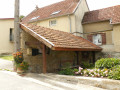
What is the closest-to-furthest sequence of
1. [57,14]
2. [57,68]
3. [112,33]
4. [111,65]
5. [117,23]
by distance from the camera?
1. [111,65]
2. [57,68]
3. [117,23]
4. [112,33]
5. [57,14]

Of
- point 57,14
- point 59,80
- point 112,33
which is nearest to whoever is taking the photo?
point 59,80

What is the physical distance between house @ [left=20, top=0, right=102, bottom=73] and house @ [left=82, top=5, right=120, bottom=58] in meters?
1.04

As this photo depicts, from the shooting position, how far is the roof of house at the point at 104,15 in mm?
13580

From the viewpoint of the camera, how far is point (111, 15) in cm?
1438

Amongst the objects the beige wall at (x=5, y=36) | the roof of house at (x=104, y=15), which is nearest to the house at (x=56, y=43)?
the roof of house at (x=104, y=15)

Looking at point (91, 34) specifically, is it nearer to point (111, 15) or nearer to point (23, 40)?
point (111, 15)

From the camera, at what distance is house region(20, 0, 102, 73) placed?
7.82 meters

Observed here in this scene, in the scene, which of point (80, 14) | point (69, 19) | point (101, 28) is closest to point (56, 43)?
point (69, 19)

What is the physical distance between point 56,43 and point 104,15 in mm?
9862

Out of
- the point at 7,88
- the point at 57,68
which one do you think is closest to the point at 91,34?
the point at 57,68

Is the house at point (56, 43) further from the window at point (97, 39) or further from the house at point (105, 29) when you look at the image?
the window at point (97, 39)

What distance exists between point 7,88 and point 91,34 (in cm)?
1170

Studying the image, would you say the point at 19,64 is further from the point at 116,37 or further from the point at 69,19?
the point at 116,37

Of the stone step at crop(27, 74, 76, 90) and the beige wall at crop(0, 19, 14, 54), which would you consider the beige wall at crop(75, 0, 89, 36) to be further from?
the stone step at crop(27, 74, 76, 90)
